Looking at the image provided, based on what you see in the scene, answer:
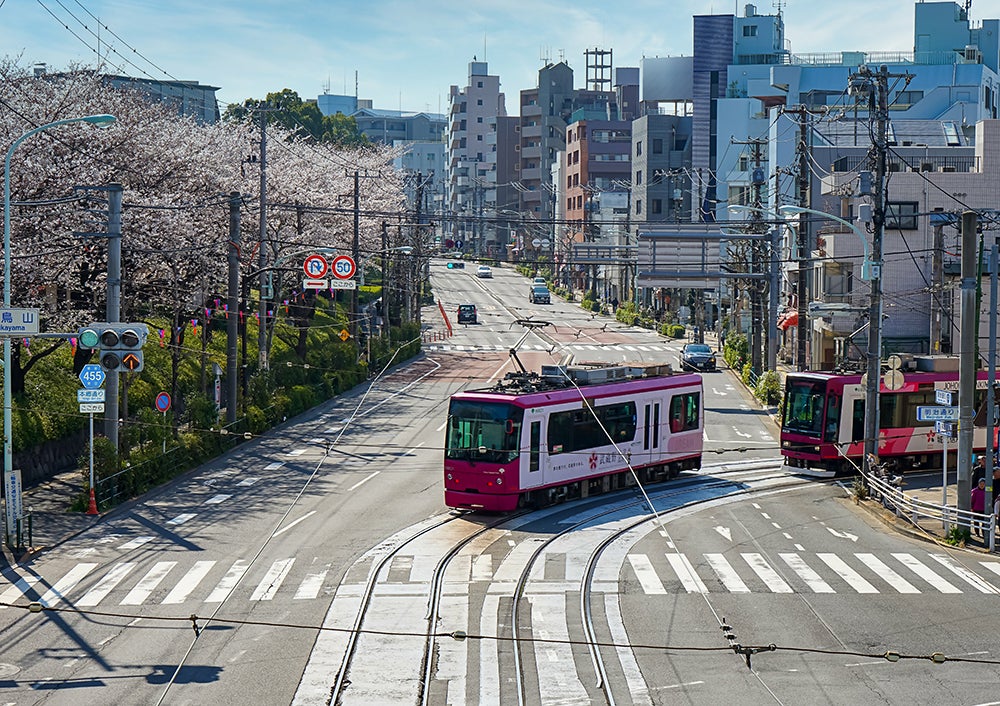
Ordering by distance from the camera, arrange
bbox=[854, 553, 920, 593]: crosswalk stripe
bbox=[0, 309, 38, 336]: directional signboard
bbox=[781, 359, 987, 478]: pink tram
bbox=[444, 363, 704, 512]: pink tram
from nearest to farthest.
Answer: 1. bbox=[854, 553, 920, 593]: crosswalk stripe
2. bbox=[0, 309, 38, 336]: directional signboard
3. bbox=[444, 363, 704, 512]: pink tram
4. bbox=[781, 359, 987, 478]: pink tram

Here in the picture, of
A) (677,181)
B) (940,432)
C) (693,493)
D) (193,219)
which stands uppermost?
(677,181)

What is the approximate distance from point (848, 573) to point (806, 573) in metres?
0.84

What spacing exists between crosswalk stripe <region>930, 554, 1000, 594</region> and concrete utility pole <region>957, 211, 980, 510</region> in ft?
7.81

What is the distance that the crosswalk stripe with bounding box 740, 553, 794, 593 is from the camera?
23031 mm

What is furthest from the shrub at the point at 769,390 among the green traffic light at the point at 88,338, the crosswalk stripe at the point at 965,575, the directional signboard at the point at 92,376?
the green traffic light at the point at 88,338

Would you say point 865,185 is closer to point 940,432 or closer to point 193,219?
point 940,432

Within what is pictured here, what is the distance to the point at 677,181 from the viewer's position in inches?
4638

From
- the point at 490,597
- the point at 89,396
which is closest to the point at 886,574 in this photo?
the point at 490,597

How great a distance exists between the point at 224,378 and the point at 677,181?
75384 mm

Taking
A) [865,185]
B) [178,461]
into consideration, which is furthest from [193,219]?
[865,185]

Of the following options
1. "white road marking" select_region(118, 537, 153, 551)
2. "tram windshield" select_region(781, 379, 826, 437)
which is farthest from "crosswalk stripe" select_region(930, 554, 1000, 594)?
"white road marking" select_region(118, 537, 153, 551)

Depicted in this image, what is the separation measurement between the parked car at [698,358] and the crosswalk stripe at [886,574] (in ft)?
140

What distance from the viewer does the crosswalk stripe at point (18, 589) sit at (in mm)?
22297

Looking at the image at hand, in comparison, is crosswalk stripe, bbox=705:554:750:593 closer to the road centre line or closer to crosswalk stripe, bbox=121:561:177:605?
the road centre line
